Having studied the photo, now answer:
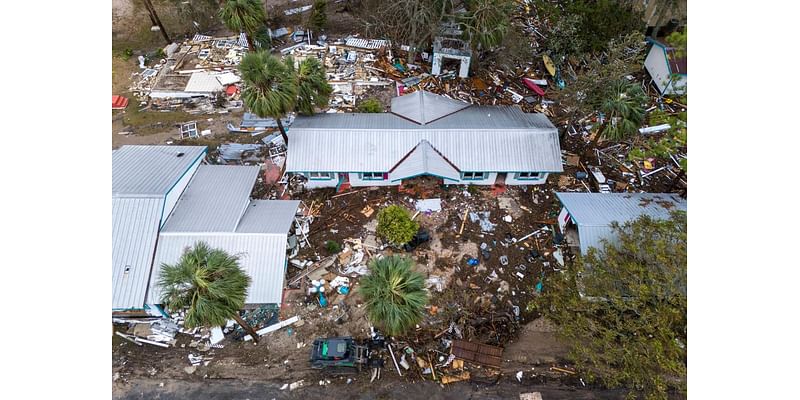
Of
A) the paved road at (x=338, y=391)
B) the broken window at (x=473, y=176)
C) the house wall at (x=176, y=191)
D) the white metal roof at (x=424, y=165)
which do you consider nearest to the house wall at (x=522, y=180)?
the broken window at (x=473, y=176)

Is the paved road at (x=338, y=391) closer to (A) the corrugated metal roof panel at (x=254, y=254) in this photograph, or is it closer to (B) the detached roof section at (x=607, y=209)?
(A) the corrugated metal roof panel at (x=254, y=254)

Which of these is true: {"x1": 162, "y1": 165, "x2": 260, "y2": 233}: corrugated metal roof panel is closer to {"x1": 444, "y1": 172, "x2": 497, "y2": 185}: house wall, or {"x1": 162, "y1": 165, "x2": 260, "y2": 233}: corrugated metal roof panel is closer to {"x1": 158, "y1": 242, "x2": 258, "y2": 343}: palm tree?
{"x1": 158, "y1": 242, "x2": 258, "y2": 343}: palm tree

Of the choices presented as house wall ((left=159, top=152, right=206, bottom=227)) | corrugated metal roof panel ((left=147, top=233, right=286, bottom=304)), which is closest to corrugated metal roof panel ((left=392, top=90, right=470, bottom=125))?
corrugated metal roof panel ((left=147, top=233, right=286, bottom=304))

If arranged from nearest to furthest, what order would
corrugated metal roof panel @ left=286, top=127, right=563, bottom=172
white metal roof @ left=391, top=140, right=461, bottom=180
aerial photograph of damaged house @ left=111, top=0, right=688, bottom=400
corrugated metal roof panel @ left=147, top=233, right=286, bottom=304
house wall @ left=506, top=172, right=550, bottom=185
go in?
aerial photograph of damaged house @ left=111, top=0, right=688, bottom=400 < corrugated metal roof panel @ left=147, top=233, right=286, bottom=304 < white metal roof @ left=391, top=140, right=461, bottom=180 < corrugated metal roof panel @ left=286, top=127, right=563, bottom=172 < house wall @ left=506, top=172, right=550, bottom=185

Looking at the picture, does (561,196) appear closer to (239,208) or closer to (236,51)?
(239,208)

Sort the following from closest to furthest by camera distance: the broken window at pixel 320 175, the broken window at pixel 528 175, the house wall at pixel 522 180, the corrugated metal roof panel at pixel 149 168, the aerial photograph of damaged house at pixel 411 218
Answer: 1. the aerial photograph of damaged house at pixel 411 218
2. the corrugated metal roof panel at pixel 149 168
3. the broken window at pixel 320 175
4. the broken window at pixel 528 175
5. the house wall at pixel 522 180

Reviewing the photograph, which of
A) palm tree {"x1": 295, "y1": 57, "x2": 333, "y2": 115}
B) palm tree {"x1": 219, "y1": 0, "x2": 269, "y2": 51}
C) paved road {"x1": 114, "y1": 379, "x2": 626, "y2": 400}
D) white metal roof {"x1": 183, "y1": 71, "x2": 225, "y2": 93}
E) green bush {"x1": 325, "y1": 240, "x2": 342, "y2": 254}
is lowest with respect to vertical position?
paved road {"x1": 114, "y1": 379, "x2": 626, "y2": 400}
